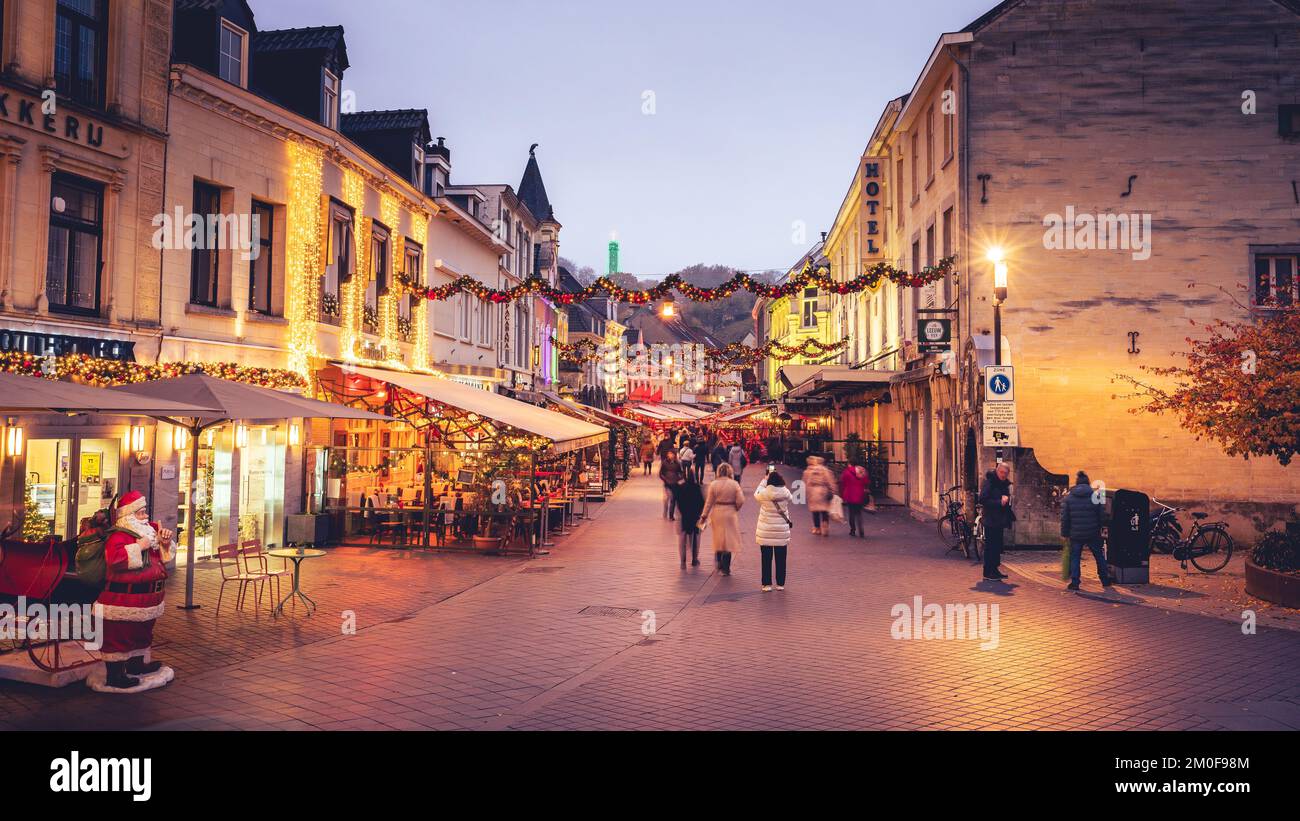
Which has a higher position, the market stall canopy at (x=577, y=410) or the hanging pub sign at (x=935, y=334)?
the hanging pub sign at (x=935, y=334)

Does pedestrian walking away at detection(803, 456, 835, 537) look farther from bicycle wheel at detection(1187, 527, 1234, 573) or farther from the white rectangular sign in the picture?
bicycle wheel at detection(1187, 527, 1234, 573)

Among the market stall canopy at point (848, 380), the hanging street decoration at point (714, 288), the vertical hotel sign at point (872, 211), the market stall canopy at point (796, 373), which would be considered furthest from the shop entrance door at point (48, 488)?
the market stall canopy at point (796, 373)

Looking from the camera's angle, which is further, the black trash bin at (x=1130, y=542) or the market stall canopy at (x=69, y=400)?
the black trash bin at (x=1130, y=542)

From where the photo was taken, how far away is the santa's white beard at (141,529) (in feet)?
25.6

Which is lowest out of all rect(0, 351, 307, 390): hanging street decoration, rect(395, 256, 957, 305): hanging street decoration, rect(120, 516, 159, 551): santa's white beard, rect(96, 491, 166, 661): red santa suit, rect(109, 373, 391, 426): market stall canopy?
rect(96, 491, 166, 661): red santa suit

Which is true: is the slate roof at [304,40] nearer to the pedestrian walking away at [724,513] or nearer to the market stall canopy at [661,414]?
the pedestrian walking away at [724,513]

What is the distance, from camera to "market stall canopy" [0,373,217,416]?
8.11 m

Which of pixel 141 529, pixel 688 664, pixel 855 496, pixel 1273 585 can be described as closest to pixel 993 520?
pixel 1273 585

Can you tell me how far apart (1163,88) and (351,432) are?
1733 cm

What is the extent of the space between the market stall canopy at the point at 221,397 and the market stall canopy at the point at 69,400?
0.29 metres

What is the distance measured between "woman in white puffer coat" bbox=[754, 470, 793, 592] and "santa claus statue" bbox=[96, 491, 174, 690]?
24.2ft

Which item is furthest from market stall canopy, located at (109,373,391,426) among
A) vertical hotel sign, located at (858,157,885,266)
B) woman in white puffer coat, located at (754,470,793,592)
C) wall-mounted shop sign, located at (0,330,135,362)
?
vertical hotel sign, located at (858,157,885,266)

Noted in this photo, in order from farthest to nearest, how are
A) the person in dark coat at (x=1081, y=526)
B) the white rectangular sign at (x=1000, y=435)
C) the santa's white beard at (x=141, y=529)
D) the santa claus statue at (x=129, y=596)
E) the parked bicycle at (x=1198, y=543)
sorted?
the white rectangular sign at (x=1000, y=435), the parked bicycle at (x=1198, y=543), the person in dark coat at (x=1081, y=526), the santa's white beard at (x=141, y=529), the santa claus statue at (x=129, y=596)
